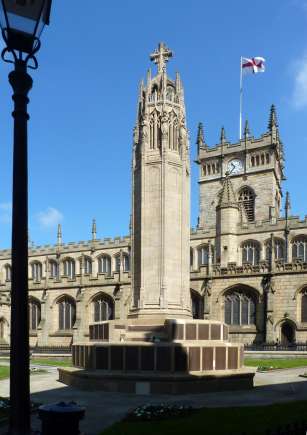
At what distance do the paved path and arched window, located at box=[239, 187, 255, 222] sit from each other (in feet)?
170

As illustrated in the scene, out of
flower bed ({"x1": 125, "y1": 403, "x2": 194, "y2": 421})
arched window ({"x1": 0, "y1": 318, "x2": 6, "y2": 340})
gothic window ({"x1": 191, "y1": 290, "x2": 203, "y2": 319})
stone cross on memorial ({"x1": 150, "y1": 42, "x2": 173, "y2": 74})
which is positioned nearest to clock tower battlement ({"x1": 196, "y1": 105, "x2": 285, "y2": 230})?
gothic window ({"x1": 191, "y1": 290, "x2": 203, "y2": 319})

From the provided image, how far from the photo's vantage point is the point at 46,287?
189ft

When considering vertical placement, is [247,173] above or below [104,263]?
above

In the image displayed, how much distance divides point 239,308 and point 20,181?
141 ft

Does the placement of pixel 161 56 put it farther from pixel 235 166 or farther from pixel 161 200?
pixel 235 166

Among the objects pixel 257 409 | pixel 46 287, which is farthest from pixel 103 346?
pixel 46 287

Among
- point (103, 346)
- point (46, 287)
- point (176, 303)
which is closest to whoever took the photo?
point (103, 346)

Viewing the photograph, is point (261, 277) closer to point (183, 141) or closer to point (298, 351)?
point (298, 351)

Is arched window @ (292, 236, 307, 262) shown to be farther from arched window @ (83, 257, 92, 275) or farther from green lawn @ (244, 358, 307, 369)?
green lawn @ (244, 358, 307, 369)

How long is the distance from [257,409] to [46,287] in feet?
151

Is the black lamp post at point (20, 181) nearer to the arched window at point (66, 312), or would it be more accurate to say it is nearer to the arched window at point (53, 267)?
the arched window at point (66, 312)

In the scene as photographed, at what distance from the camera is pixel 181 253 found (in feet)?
81.6

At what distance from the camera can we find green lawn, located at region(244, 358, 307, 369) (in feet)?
97.9

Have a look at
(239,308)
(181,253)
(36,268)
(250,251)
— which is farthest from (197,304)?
(36,268)
